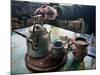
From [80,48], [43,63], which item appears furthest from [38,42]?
[80,48]

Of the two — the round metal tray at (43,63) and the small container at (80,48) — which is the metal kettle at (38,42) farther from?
the small container at (80,48)

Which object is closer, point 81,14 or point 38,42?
point 38,42

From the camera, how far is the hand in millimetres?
1619

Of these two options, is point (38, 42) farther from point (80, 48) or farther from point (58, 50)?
point (80, 48)

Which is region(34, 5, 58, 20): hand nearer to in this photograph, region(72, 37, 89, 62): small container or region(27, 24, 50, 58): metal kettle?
region(27, 24, 50, 58): metal kettle

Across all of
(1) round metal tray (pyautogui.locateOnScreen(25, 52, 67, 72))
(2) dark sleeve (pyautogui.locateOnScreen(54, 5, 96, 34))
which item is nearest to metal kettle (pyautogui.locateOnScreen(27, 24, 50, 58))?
(1) round metal tray (pyautogui.locateOnScreen(25, 52, 67, 72))

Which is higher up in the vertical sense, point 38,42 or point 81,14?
point 81,14

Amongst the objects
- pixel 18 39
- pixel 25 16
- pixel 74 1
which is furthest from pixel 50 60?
pixel 74 1

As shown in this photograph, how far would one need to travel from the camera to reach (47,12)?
1640 mm

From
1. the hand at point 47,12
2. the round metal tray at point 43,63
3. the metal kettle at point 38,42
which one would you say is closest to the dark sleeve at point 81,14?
the hand at point 47,12

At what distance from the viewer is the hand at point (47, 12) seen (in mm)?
1619

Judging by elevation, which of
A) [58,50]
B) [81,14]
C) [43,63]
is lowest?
[43,63]

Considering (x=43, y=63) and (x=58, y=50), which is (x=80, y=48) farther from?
(x=43, y=63)

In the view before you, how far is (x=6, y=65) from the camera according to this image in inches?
59.5
